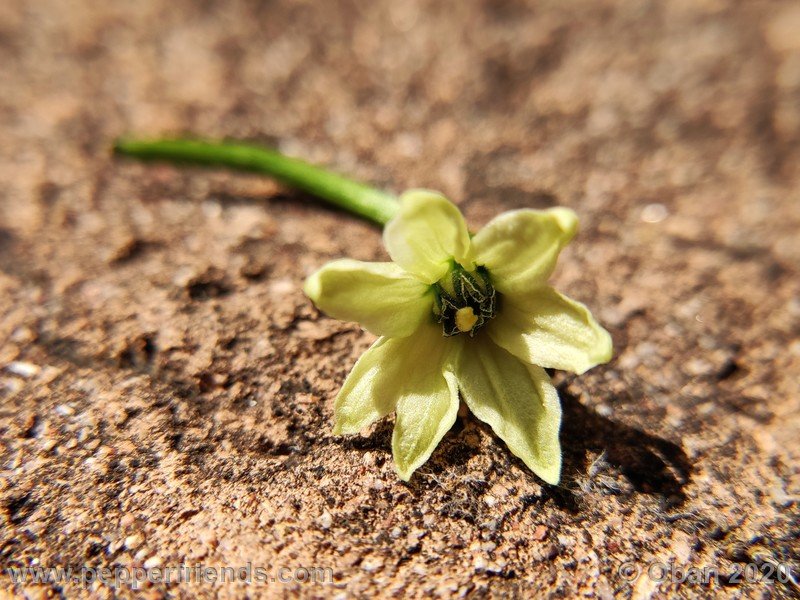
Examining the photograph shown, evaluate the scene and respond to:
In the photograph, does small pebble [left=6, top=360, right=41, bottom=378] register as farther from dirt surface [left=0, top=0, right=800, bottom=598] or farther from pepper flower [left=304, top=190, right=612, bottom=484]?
pepper flower [left=304, top=190, right=612, bottom=484]

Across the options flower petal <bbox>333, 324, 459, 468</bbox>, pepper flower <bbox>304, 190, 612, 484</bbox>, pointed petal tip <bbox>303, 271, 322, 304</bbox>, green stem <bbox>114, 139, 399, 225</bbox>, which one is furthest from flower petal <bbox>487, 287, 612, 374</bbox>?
green stem <bbox>114, 139, 399, 225</bbox>

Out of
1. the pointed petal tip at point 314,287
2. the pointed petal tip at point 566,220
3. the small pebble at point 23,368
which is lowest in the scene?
the small pebble at point 23,368

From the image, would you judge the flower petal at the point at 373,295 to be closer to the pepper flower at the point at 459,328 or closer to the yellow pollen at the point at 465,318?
the pepper flower at the point at 459,328

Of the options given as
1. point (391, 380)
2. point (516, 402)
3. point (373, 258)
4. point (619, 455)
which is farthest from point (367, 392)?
point (373, 258)

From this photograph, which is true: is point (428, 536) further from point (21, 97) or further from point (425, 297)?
point (21, 97)

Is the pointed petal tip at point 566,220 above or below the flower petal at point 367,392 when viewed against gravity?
above

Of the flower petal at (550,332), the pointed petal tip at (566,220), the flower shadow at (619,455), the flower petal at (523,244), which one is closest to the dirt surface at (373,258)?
the flower shadow at (619,455)

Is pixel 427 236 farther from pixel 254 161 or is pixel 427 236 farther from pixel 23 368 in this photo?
pixel 254 161

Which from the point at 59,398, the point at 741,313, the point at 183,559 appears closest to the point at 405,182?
the point at 741,313
